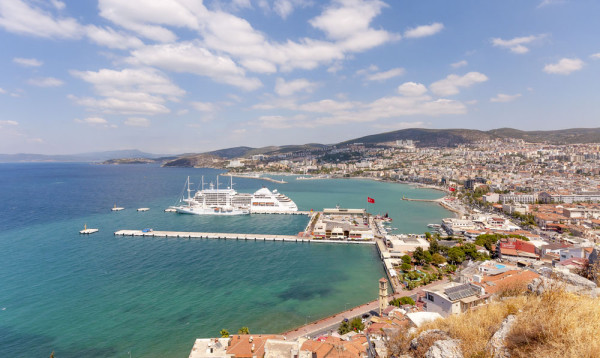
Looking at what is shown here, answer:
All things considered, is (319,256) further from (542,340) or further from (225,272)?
(542,340)

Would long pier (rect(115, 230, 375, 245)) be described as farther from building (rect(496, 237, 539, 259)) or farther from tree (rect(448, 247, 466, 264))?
building (rect(496, 237, 539, 259))

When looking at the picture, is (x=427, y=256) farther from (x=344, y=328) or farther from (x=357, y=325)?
(x=344, y=328)

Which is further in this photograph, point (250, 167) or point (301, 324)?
point (250, 167)

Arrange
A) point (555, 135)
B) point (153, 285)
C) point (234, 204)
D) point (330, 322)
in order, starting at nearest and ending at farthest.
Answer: point (330, 322), point (153, 285), point (234, 204), point (555, 135)

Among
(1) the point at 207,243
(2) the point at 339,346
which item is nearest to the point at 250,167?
(1) the point at 207,243

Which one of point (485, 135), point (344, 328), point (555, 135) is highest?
point (485, 135)

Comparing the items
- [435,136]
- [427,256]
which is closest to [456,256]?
[427,256]

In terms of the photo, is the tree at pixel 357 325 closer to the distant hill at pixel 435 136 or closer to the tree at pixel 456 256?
the tree at pixel 456 256

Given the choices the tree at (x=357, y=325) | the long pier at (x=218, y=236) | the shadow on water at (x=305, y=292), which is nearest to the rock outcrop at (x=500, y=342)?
the tree at (x=357, y=325)
